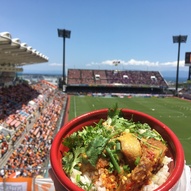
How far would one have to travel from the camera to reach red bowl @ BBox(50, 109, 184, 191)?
1753mm

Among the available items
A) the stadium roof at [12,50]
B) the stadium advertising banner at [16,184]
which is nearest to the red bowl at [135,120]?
the stadium advertising banner at [16,184]

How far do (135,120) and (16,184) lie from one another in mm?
5675

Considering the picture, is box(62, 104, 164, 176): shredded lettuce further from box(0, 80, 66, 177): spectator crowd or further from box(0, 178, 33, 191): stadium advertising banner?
box(0, 80, 66, 177): spectator crowd

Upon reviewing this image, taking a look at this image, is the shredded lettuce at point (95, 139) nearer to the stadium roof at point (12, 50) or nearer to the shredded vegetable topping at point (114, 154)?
the shredded vegetable topping at point (114, 154)

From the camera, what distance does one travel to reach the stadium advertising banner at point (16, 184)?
7055 millimetres

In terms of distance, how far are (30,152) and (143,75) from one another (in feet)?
239

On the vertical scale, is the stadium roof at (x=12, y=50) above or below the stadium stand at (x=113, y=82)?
above

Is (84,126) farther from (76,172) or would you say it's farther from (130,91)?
(130,91)

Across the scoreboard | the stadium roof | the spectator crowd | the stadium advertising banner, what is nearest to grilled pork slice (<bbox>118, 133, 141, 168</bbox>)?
the stadium advertising banner

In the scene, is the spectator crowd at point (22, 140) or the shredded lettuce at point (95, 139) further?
the spectator crowd at point (22, 140)

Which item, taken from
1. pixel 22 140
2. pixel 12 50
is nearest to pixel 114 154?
pixel 22 140

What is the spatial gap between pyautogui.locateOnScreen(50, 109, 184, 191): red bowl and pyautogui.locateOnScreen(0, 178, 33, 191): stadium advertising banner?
535 cm

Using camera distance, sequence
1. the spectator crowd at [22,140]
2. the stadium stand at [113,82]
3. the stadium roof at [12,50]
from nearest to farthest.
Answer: the spectator crowd at [22,140], the stadium roof at [12,50], the stadium stand at [113,82]

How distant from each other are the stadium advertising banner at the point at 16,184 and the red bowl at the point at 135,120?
5.35 m
